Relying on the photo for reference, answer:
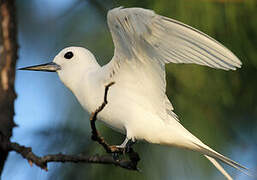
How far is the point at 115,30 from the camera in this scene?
2.29 m

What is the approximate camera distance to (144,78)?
8.09 feet

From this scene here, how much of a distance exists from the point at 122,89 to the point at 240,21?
629mm

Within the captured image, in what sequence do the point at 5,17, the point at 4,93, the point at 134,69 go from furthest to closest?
the point at 5,17, the point at 4,93, the point at 134,69

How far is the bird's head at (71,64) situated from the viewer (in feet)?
8.94

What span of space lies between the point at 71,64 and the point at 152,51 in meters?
0.58

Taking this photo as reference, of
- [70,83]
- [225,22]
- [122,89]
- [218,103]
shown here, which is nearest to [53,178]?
[70,83]

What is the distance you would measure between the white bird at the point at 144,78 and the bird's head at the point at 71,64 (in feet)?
0.34

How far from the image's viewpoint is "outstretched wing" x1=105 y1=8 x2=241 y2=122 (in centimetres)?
217

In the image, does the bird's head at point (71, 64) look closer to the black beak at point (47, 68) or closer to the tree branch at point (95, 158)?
the black beak at point (47, 68)

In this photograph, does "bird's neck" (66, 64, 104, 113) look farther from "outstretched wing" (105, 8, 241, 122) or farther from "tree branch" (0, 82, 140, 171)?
"tree branch" (0, 82, 140, 171)

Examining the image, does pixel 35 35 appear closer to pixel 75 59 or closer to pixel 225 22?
pixel 75 59

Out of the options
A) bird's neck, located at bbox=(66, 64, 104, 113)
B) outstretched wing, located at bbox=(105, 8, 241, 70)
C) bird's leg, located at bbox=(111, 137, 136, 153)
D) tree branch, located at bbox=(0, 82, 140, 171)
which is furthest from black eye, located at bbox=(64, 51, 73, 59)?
tree branch, located at bbox=(0, 82, 140, 171)

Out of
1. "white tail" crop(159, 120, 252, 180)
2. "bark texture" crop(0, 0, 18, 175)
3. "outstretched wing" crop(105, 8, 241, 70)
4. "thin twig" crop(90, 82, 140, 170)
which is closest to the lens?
"thin twig" crop(90, 82, 140, 170)

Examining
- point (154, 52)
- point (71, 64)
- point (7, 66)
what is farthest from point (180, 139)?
point (7, 66)
